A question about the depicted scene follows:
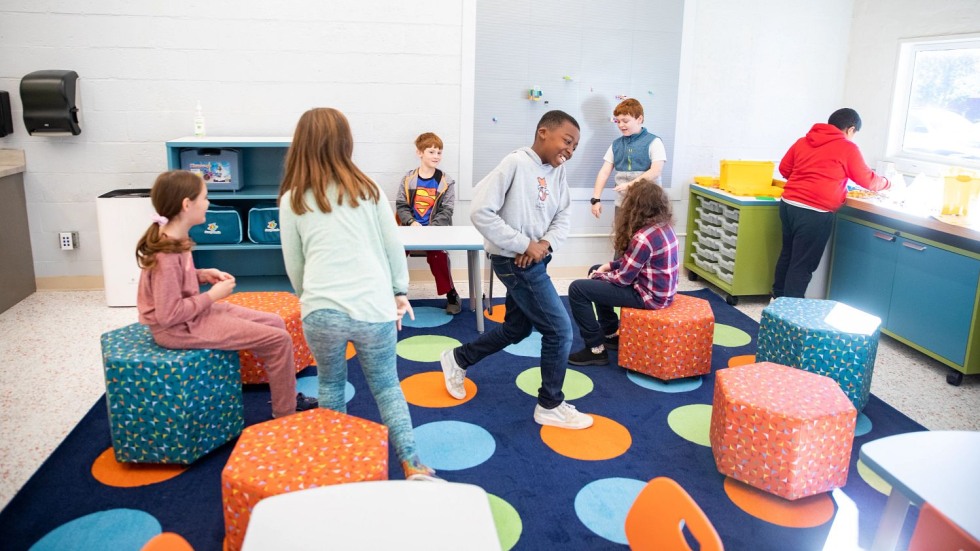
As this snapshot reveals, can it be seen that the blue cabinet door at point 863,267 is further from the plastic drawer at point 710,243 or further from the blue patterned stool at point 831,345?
the blue patterned stool at point 831,345

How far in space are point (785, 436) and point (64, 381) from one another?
3.16 meters

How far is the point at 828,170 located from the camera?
4.18 meters

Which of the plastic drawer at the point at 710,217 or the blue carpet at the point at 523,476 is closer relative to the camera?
the blue carpet at the point at 523,476

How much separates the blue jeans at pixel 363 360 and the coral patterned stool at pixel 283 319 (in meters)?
0.96

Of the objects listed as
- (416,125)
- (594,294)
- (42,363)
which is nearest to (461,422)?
(594,294)

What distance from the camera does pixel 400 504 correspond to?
4.43 feet

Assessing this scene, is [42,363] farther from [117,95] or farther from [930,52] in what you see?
[930,52]

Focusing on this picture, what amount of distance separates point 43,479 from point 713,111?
15.6ft

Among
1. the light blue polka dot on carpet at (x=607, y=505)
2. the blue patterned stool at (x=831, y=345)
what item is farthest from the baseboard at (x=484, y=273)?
the light blue polka dot on carpet at (x=607, y=505)

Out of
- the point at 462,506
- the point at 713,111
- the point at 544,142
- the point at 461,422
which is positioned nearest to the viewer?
the point at 462,506

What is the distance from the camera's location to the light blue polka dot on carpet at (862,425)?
304 cm

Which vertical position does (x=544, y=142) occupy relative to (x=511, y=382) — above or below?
above

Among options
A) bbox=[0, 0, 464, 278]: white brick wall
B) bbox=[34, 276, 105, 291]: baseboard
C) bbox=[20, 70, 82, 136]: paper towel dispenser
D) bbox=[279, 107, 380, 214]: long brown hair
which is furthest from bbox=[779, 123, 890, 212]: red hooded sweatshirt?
bbox=[34, 276, 105, 291]: baseboard

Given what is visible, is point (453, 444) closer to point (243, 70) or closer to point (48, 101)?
point (243, 70)
